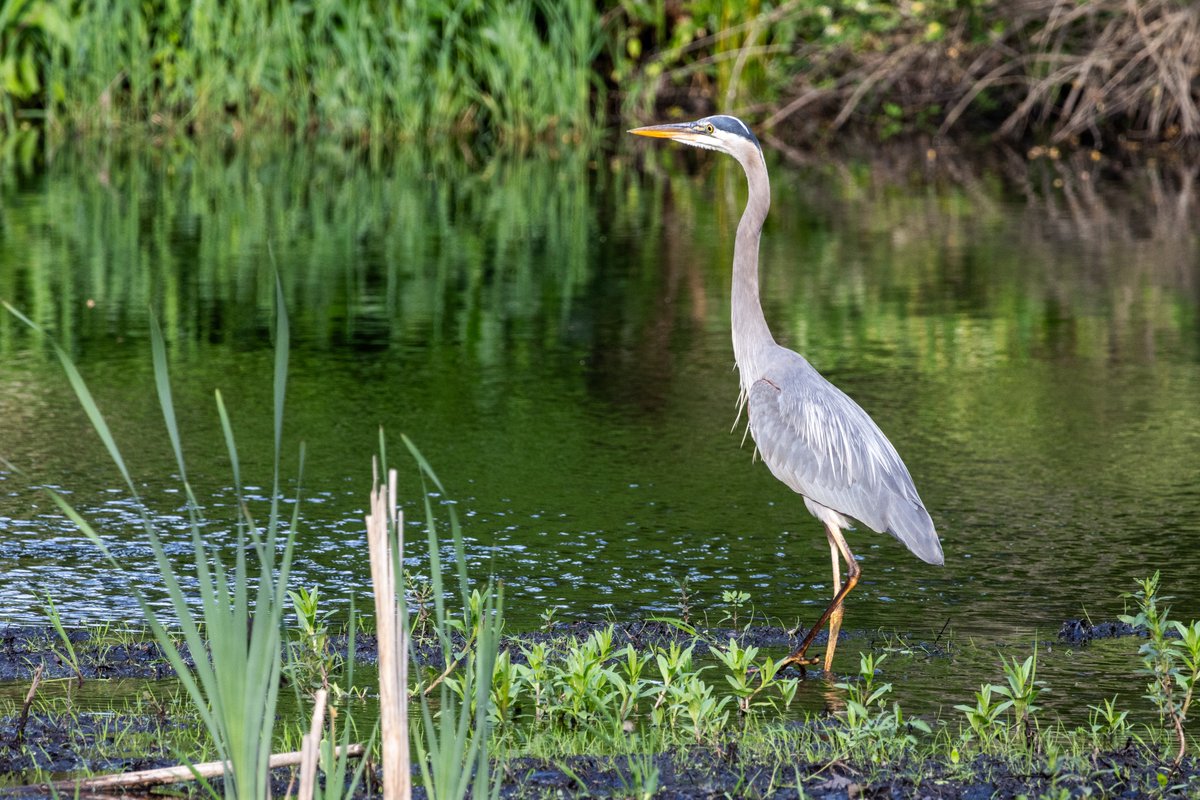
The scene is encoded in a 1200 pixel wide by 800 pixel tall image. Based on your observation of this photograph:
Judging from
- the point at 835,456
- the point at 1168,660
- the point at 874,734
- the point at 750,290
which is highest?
the point at 750,290

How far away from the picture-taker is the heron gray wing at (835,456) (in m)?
5.35

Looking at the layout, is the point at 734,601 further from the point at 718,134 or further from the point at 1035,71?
the point at 1035,71

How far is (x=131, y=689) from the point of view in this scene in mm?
4551

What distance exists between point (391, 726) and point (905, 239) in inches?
403

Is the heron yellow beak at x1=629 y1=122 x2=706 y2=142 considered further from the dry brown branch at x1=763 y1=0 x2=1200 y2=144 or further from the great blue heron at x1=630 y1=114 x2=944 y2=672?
the dry brown branch at x1=763 y1=0 x2=1200 y2=144

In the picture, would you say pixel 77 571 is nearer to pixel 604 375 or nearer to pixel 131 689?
pixel 131 689

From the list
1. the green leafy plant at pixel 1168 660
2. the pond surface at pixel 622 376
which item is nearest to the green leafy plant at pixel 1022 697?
the green leafy plant at pixel 1168 660

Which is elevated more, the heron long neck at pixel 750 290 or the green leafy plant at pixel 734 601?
the heron long neck at pixel 750 290

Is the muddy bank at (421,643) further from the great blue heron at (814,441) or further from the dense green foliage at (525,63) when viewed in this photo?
the dense green foliage at (525,63)

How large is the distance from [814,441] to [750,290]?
0.68 metres

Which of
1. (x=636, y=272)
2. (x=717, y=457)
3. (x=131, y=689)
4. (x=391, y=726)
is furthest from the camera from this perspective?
(x=636, y=272)

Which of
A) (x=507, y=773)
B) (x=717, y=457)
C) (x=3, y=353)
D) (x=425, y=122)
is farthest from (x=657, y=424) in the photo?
(x=425, y=122)

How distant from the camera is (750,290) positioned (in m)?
5.98

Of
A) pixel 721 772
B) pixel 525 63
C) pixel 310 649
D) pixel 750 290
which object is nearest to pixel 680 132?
pixel 750 290
